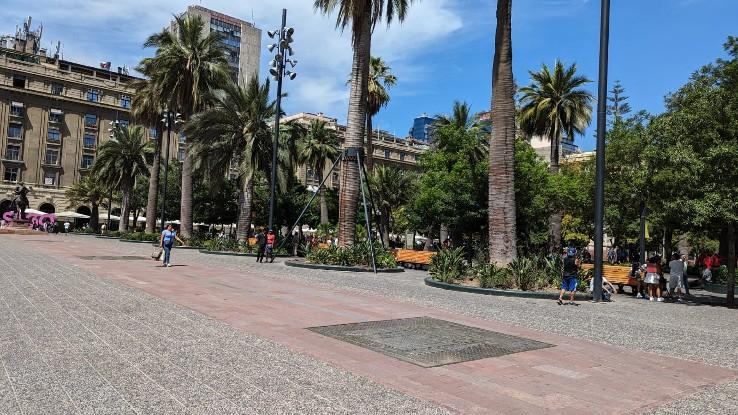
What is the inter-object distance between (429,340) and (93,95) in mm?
74799

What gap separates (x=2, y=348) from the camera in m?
5.95

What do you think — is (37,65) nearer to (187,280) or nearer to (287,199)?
(287,199)

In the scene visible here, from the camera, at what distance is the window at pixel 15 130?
6433 centimetres

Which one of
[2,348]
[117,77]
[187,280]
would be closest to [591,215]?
A: [187,280]

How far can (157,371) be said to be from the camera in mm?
5305

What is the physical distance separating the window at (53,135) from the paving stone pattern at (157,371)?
68.1 metres

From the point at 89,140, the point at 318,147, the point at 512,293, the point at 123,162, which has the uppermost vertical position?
the point at 89,140

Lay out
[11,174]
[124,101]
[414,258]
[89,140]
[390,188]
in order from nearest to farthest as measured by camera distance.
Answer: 1. [414,258]
2. [390,188]
3. [11,174]
4. [89,140]
5. [124,101]

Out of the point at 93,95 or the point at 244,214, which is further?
the point at 93,95

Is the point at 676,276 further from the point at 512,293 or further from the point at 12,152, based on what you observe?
the point at 12,152

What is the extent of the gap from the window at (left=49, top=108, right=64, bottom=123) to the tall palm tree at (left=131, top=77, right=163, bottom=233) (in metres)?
32.7

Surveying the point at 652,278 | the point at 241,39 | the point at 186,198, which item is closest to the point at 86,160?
the point at 186,198

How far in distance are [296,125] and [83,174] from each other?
49.2 m

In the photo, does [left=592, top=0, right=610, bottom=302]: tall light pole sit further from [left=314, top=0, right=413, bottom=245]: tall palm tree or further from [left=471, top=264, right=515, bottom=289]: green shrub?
[left=314, top=0, right=413, bottom=245]: tall palm tree
